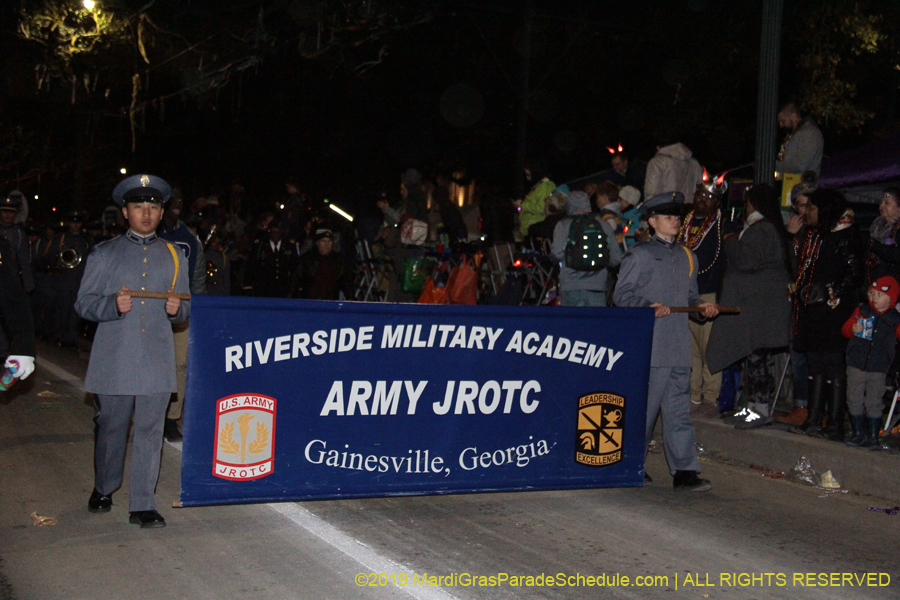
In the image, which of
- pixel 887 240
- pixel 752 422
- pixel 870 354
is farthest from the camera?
pixel 752 422

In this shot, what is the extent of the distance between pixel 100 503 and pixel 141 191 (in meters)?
2.05

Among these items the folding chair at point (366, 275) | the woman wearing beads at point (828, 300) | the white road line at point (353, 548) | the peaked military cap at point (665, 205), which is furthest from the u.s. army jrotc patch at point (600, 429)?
the folding chair at point (366, 275)

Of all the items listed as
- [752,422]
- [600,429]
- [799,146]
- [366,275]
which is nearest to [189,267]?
[600,429]

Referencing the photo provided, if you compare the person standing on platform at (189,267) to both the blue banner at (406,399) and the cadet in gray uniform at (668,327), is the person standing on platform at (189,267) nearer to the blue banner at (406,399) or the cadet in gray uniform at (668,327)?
the blue banner at (406,399)

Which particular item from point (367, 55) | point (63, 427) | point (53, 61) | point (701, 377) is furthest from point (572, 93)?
point (63, 427)

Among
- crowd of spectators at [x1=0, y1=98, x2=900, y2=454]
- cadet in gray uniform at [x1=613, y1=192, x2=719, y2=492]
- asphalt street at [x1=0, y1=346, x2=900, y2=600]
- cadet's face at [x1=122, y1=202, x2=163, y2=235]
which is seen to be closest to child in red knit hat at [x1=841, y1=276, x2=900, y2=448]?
crowd of spectators at [x1=0, y1=98, x2=900, y2=454]

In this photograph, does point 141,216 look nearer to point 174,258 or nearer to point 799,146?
point 174,258

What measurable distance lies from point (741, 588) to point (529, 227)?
29.7ft

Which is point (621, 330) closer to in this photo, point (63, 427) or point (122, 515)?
point (122, 515)

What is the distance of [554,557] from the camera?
605 cm

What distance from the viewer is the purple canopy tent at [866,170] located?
11.2 metres

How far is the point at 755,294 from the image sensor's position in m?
9.72

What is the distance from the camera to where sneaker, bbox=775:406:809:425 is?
32.0ft

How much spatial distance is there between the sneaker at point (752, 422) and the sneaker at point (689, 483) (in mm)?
1710
